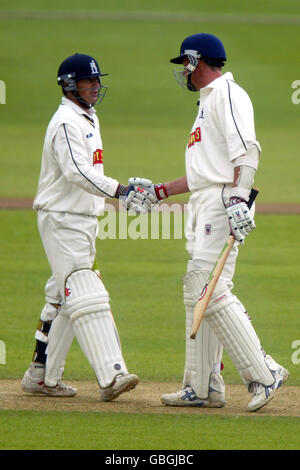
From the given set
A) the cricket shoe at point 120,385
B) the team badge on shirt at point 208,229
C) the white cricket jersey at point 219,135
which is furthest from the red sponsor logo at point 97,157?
the cricket shoe at point 120,385

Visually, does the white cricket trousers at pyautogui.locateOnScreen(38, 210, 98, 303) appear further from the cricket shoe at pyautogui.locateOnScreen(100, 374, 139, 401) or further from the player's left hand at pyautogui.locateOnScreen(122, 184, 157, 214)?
the cricket shoe at pyautogui.locateOnScreen(100, 374, 139, 401)

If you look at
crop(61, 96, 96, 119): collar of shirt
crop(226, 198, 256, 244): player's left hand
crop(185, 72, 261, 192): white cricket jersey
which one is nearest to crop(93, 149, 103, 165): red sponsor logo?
crop(61, 96, 96, 119): collar of shirt

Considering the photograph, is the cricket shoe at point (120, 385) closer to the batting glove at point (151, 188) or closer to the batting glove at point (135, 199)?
the batting glove at point (135, 199)

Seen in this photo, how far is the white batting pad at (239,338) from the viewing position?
5.85 metres

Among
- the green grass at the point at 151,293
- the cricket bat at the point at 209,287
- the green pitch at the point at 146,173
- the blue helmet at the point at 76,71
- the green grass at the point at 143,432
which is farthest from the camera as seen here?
the green grass at the point at 151,293

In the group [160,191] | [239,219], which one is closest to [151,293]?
[160,191]

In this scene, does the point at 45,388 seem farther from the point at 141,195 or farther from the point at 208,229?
the point at 208,229

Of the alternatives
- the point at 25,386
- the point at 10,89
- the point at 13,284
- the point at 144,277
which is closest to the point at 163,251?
the point at 144,277

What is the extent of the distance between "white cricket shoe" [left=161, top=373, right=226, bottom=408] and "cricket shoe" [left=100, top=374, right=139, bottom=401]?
32cm

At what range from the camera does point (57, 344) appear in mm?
6363

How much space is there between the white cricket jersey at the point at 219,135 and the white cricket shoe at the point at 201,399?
1.14 meters

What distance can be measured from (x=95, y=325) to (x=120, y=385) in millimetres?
385

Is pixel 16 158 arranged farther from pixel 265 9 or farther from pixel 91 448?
pixel 265 9

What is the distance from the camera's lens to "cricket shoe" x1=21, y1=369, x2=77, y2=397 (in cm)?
637
